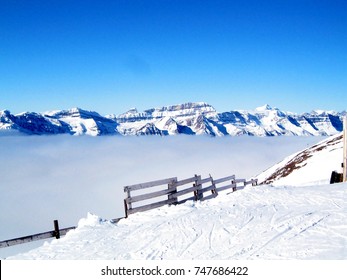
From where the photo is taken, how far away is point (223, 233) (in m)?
9.79

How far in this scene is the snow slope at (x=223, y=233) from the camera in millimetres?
8164

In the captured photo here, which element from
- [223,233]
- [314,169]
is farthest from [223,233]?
[314,169]

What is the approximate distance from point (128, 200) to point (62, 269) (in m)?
5.88

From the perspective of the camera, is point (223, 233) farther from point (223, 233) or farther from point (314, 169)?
point (314, 169)

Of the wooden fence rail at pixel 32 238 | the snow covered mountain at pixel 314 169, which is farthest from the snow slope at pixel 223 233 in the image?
the snow covered mountain at pixel 314 169

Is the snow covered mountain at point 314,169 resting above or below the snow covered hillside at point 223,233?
below

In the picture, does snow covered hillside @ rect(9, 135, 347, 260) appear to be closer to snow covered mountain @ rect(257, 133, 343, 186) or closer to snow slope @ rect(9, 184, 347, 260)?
snow slope @ rect(9, 184, 347, 260)

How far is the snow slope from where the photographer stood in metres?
8.16

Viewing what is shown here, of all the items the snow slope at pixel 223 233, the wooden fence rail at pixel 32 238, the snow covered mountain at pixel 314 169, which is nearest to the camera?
the snow slope at pixel 223 233

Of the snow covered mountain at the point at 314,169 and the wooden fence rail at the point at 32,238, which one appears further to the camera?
the snow covered mountain at the point at 314,169

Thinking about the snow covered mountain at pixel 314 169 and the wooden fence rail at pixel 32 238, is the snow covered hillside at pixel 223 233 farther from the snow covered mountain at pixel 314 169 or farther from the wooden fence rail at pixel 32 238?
the snow covered mountain at pixel 314 169

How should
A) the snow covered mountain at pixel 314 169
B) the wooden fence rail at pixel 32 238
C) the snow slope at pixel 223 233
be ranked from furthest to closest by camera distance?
the snow covered mountain at pixel 314 169, the wooden fence rail at pixel 32 238, the snow slope at pixel 223 233

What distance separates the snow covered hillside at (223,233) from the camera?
321 inches

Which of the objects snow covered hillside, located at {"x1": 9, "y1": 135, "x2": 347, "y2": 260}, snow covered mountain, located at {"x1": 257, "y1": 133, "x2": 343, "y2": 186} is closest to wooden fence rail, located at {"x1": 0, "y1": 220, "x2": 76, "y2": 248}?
snow covered hillside, located at {"x1": 9, "y1": 135, "x2": 347, "y2": 260}
